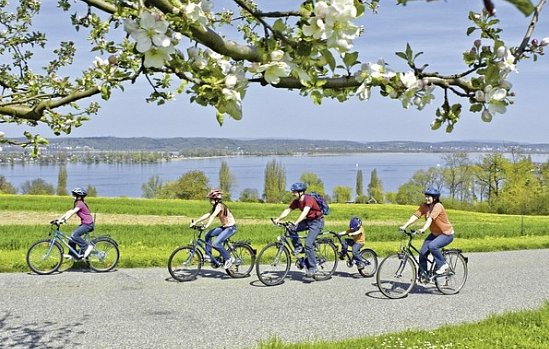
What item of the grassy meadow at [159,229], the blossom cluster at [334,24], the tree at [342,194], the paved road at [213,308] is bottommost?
the tree at [342,194]

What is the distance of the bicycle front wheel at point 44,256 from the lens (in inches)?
444

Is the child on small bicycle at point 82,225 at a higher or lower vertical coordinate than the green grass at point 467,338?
higher

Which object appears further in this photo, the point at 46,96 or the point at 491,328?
the point at 491,328

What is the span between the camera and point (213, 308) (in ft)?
28.8

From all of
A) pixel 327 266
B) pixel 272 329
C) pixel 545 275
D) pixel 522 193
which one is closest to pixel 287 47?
pixel 272 329

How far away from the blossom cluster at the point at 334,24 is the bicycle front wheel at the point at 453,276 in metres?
9.32

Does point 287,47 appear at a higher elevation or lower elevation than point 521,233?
higher

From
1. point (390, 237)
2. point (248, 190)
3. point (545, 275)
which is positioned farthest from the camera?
point (248, 190)

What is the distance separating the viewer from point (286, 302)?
9336 mm

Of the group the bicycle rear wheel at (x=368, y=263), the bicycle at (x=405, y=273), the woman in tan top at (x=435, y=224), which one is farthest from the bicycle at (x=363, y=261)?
the woman in tan top at (x=435, y=224)

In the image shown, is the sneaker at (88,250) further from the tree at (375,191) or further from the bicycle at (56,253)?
the tree at (375,191)

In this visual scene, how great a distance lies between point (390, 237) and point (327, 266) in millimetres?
9560

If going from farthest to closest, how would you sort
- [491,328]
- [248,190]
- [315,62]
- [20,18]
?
[248,190]
[491,328]
[20,18]
[315,62]

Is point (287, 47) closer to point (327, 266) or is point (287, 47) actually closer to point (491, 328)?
point (491, 328)
